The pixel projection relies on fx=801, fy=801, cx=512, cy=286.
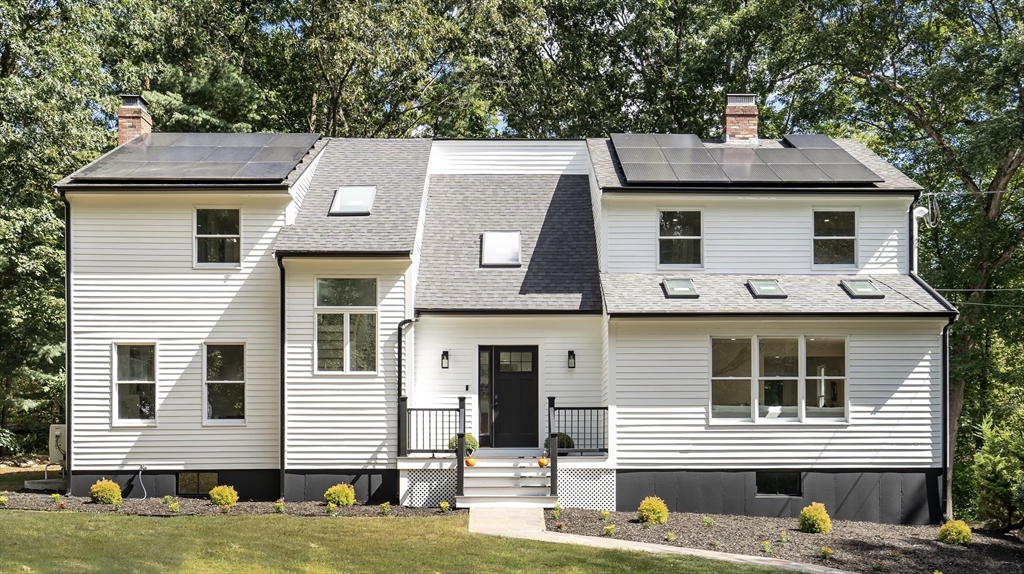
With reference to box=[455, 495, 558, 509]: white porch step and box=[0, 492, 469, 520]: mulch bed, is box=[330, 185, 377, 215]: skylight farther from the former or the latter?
box=[455, 495, 558, 509]: white porch step

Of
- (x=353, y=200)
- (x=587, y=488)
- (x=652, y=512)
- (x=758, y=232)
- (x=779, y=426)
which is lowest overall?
(x=652, y=512)

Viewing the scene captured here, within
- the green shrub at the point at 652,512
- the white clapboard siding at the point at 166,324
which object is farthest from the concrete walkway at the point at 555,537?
the white clapboard siding at the point at 166,324

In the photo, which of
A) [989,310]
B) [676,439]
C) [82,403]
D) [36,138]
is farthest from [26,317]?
[989,310]

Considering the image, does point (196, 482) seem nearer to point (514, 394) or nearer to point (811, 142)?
point (514, 394)

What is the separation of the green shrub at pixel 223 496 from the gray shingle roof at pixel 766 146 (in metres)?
8.69

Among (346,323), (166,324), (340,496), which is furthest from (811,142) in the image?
(166,324)

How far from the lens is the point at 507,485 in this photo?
13945 mm

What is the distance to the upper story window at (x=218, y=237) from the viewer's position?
1495 centimetres

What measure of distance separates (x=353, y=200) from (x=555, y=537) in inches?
310

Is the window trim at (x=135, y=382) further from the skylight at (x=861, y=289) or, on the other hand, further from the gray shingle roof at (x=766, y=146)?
the skylight at (x=861, y=289)

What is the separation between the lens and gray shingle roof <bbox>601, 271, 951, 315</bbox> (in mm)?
14164

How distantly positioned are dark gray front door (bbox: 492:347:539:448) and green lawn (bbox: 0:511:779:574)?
3596 millimetres

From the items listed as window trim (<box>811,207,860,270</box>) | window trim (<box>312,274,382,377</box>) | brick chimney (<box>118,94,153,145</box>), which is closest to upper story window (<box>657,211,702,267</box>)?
window trim (<box>811,207,860,270</box>)

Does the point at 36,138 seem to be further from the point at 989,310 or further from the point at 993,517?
the point at 989,310
